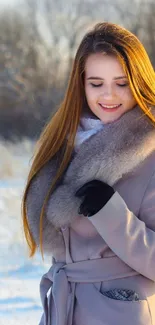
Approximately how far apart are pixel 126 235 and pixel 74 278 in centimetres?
23

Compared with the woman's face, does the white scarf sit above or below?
below

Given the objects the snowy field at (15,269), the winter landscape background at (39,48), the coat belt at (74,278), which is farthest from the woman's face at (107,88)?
the winter landscape background at (39,48)

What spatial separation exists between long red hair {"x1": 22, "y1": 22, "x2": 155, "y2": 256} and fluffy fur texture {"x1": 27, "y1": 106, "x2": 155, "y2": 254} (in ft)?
0.11

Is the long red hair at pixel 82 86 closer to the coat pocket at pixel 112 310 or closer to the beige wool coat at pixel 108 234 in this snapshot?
the beige wool coat at pixel 108 234

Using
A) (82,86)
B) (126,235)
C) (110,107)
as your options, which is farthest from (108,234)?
(82,86)

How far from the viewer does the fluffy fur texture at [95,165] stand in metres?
1.62

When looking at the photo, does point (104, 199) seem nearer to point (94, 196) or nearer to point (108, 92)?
point (94, 196)

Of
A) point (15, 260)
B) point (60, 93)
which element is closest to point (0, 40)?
point (60, 93)

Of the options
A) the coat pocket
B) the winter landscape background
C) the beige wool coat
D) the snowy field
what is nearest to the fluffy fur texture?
the beige wool coat

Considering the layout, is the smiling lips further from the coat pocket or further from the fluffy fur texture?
the coat pocket

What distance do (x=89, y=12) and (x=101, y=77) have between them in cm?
756

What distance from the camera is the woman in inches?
61.6

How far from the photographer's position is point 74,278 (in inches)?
66.2

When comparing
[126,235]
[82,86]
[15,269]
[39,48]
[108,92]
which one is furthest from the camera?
[39,48]
